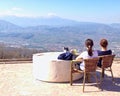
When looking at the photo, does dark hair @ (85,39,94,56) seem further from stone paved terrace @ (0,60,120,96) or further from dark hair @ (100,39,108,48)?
stone paved terrace @ (0,60,120,96)

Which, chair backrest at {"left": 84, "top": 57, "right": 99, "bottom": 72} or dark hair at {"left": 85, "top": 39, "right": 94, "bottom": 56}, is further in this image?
dark hair at {"left": 85, "top": 39, "right": 94, "bottom": 56}

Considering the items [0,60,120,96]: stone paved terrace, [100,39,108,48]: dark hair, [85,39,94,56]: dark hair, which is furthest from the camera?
[100,39,108,48]: dark hair

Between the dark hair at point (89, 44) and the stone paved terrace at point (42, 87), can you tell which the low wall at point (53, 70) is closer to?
the stone paved terrace at point (42, 87)

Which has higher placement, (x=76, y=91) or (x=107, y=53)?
(x=107, y=53)

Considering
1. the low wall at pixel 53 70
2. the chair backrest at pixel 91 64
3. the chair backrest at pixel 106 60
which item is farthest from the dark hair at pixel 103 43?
the low wall at pixel 53 70

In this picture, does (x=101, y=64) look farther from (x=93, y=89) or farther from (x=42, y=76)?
(x=42, y=76)

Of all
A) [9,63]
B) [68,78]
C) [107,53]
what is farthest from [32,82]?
[9,63]

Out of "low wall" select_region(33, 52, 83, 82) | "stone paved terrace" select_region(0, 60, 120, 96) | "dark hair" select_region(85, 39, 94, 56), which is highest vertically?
"dark hair" select_region(85, 39, 94, 56)

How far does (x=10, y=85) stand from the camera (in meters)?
7.43

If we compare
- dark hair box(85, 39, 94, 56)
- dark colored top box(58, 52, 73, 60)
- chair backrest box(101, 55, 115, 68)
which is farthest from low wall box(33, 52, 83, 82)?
chair backrest box(101, 55, 115, 68)

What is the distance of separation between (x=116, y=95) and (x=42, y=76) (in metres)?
1.96

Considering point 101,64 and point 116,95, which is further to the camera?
point 101,64

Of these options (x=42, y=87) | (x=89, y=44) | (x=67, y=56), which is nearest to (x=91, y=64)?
(x=89, y=44)

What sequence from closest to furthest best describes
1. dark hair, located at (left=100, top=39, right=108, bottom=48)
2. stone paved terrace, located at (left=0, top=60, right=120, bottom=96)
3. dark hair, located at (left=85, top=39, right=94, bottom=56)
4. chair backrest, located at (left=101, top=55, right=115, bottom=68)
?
stone paved terrace, located at (left=0, top=60, right=120, bottom=96) → dark hair, located at (left=85, top=39, right=94, bottom=56) → chair backrest, located at (left=101, top=55, right=115, bottom=68) → dark hair, located at (left=100, top=39, right=108, bottom=48)
